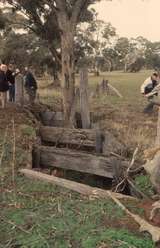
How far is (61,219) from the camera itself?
7133mm

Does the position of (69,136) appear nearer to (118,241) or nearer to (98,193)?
(98,193)

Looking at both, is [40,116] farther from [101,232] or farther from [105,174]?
[101,232]

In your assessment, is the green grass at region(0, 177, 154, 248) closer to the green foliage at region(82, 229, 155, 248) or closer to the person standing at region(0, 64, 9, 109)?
the green foliage at region(82, 229, 155, 248)

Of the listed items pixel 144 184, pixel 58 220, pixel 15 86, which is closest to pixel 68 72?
pixel 15 86

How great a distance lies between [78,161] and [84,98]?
12.5 ft

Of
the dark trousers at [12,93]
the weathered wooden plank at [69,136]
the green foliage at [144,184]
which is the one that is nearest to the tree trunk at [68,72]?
the weathered wooden plank at [69,136]

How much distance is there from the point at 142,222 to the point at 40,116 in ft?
32.3

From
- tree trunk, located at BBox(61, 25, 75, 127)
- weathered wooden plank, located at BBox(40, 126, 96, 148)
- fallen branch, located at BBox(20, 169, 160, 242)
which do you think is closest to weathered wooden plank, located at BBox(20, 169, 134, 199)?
fallen branch, located at BBox(20, 169, 160, 242)

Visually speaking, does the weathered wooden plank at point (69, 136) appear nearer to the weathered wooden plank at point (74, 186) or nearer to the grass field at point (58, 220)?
the weathered wooden plank at point (74, 186)

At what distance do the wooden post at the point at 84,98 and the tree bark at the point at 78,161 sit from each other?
3.16m

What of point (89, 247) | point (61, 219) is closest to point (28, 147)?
point (61, 219)

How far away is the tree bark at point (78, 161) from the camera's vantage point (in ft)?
34.8

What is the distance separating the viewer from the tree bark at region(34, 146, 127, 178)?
34.8ft

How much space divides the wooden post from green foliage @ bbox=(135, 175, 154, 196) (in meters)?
5.53
